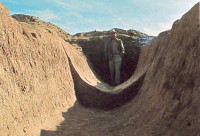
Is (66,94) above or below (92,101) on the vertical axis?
above

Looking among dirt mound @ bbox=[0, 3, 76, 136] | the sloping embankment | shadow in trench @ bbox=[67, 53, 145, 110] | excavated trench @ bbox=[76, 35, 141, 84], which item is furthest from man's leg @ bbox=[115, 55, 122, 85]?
the sloping embankment

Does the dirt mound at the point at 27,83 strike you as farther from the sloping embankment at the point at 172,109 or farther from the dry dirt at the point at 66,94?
the sloping embankment at the point at 172,109

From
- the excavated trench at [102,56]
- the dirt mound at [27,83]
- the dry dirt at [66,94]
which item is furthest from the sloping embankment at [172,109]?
the excavated trench at [102,56]

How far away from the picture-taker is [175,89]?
4289 mm

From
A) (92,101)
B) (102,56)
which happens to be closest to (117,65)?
(102,56)

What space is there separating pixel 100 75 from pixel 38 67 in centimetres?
819

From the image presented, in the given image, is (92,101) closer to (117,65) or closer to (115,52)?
(117,65)

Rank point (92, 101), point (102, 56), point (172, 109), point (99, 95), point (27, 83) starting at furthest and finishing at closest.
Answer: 1. point (102, 56)
2. point (99, 95)
3. point (92, 101)
4. point (27, 83)
5. point (172, 109)

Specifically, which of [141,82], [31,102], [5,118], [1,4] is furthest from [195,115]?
[141,82]

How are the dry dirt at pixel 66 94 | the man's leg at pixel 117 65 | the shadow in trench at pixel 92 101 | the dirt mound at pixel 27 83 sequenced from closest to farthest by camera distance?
the dry dirt at pixel 66 94, the dirt mound at pixel 27 83, the shadow in trench at pixel 92 101, the man's leg at pixel 117 65

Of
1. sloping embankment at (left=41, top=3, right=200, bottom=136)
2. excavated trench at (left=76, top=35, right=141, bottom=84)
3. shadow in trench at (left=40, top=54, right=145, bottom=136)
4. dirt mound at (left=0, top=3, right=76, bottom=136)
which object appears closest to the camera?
sloping embankment at (left=41, top=3, right=200, bottom=136)

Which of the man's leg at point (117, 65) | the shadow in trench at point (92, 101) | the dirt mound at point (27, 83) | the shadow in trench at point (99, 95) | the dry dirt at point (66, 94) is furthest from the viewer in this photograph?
the man's leg at point (117, 65)

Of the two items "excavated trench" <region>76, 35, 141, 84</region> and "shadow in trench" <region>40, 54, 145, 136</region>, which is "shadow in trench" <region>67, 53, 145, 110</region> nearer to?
"shadow in trench" <region>40, 54, 145, 136</region>

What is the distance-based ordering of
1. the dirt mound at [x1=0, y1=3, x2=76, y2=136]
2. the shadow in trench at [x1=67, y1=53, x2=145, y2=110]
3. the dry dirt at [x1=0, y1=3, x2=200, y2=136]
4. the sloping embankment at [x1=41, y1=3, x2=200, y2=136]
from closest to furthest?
the sloping embankment at [x1=41, y1=3, x2=200, y2=136] → the dry dirt at [x1=0, y1=3, x2=200, y2=136] → the dirt mound at [x1=0, y1=3, x2=76, y2=136] → the shadow in trench at [x1=67, y1=53, x2=145, y2=110]
